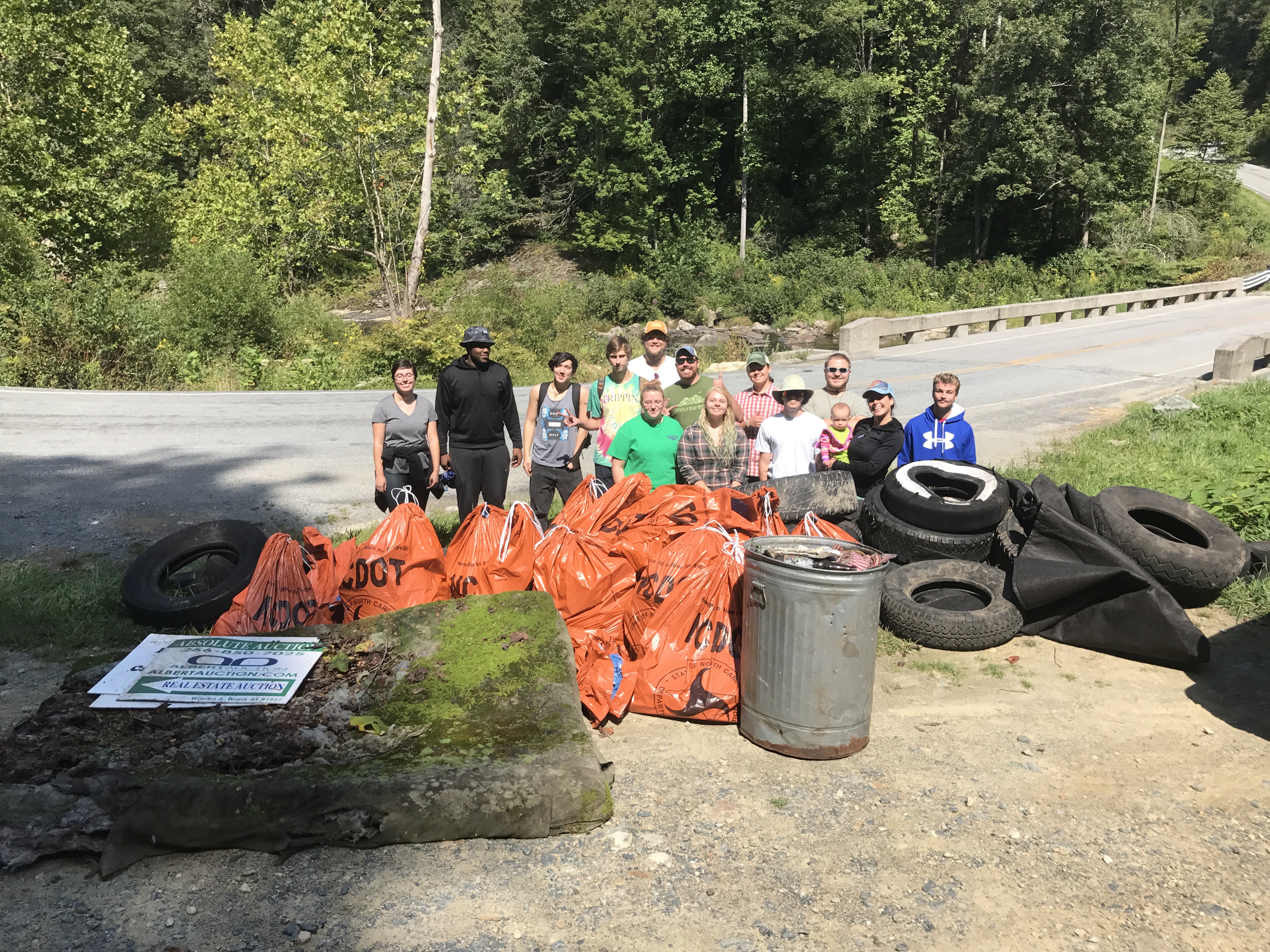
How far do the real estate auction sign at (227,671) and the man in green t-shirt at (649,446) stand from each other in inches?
93.4

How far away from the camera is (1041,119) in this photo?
36250 mm

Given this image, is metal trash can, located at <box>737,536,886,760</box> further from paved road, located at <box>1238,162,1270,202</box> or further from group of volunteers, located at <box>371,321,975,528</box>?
paved road, located at <box>1238,162,1270,202</box>

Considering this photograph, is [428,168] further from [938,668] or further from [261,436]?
[938,668]

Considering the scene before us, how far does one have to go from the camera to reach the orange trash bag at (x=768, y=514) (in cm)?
567

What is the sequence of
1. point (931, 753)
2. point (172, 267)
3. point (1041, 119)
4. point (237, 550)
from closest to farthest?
point (931, 753) < point (237, 550) < point (172, 267) < point (1041, 119)

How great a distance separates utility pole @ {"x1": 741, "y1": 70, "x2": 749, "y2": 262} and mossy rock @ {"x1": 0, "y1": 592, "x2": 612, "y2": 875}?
3874 centimetres

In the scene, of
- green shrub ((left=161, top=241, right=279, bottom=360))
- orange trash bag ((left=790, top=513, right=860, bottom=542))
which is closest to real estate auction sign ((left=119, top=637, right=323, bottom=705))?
orange trash bag ((left=790, top=513, right=860, bottom=542))

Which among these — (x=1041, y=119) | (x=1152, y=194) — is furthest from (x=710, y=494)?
(x=1152, y=194)

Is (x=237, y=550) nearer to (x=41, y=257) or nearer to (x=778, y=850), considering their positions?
(x=778, y=850)

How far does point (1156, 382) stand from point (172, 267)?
2297 centimetres

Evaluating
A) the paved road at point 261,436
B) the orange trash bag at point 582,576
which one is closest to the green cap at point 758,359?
the orange trash bag at point 582,576

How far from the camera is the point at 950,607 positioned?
20.5ft

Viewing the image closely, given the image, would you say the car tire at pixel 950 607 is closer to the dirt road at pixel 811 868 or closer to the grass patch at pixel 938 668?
the grass patch at pixel 938 668

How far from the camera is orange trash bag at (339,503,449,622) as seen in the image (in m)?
5.75
